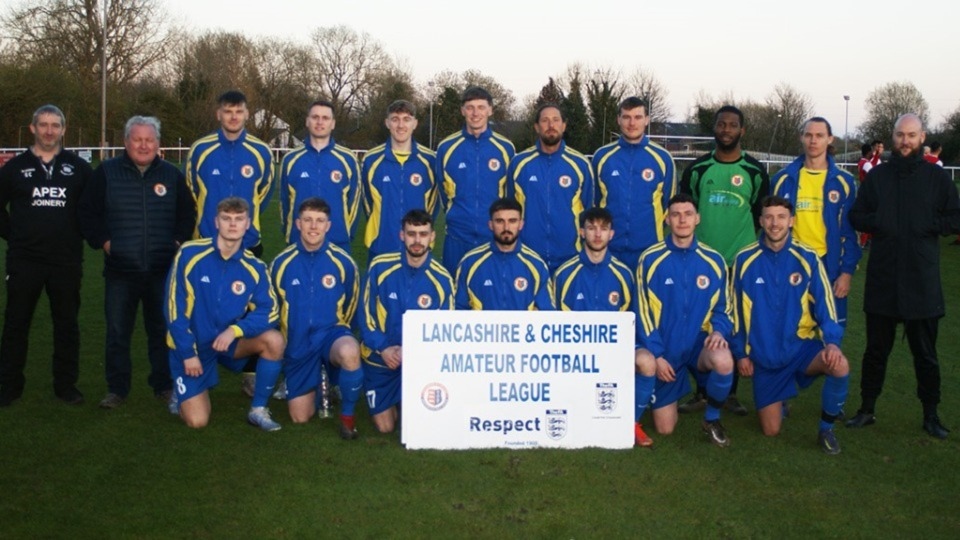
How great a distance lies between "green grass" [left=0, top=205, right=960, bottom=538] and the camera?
4641 millimetres

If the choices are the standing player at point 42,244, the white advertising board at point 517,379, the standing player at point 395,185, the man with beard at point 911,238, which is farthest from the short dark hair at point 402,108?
the man with beard at point 911,238

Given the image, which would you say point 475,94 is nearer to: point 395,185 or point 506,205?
point 395,185

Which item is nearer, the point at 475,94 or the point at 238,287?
the point at 238,287

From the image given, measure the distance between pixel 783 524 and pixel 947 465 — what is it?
5.51 ft

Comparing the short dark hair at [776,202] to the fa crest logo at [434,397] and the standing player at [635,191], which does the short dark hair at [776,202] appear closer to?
the standing player at [635,191]

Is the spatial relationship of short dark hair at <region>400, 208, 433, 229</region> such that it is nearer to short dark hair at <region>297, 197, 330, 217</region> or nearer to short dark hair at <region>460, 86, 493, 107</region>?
short dark hair at <region>297, 197, 330, 217</region>

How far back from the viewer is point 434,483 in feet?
17.3

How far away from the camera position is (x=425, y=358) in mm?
6016

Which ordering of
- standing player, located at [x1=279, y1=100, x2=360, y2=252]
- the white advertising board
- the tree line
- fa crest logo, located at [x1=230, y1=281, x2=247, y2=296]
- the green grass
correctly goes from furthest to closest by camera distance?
the tree line, standing player, located at [x1=279, y1=100, x2=360, y2=252], fa crest logo, located at [x1=230, y1=281, x2=247, y2=296], the white advertising board, the green grass

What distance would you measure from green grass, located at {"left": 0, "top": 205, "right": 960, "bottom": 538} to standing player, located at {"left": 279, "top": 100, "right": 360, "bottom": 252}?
4.94 ft

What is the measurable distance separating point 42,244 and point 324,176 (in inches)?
80.4

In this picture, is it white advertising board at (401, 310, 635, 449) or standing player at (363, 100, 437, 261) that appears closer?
white advertising board at (401, 310, 635, 449)

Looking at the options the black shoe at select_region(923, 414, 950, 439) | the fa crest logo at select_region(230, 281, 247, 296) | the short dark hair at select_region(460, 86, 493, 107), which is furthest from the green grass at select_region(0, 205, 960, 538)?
the short dark hair at select_region(460, 86, 493, 107)

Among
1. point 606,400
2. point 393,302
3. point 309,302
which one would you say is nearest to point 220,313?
point 309,302
